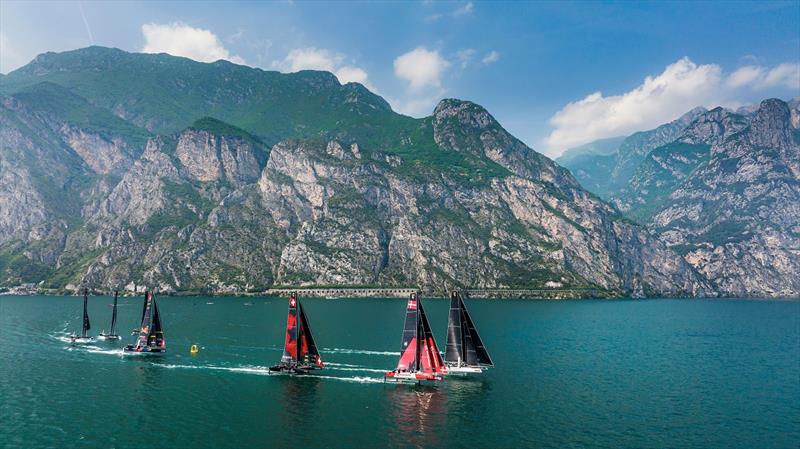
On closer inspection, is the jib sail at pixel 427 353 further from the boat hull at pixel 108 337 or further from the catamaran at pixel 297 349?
the boat hull at pixel 108 337

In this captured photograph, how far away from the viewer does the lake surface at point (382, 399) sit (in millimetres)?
68188

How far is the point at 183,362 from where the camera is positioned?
11494cm

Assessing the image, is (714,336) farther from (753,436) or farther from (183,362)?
(183,362)

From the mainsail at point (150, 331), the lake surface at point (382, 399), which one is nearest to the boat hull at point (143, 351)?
the mainsail at point (150, 331)

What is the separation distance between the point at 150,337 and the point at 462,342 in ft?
252

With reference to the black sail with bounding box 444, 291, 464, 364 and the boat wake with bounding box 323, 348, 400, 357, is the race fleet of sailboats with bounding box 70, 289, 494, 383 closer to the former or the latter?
the black sail with bounding box 444, 291, 464, 364

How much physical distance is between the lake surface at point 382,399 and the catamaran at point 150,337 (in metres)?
4.41

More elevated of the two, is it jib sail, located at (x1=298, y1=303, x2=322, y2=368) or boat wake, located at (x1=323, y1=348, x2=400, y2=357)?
jib sail, located at (x1=298, y1=303, x2=322, y2=368)

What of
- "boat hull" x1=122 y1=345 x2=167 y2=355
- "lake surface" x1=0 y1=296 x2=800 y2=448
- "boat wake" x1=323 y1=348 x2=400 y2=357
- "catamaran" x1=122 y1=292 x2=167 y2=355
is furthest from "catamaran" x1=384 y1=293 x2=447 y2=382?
"catamaran" x1=122 y1=292 x2=167 y2=355

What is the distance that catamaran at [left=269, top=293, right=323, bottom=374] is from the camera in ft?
331

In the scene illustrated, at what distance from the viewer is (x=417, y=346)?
9512cm

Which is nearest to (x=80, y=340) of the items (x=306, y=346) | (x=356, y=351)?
(x=356, y=351)

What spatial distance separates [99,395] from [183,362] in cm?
2946

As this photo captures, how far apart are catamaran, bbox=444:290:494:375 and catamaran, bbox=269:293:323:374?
26634mm
